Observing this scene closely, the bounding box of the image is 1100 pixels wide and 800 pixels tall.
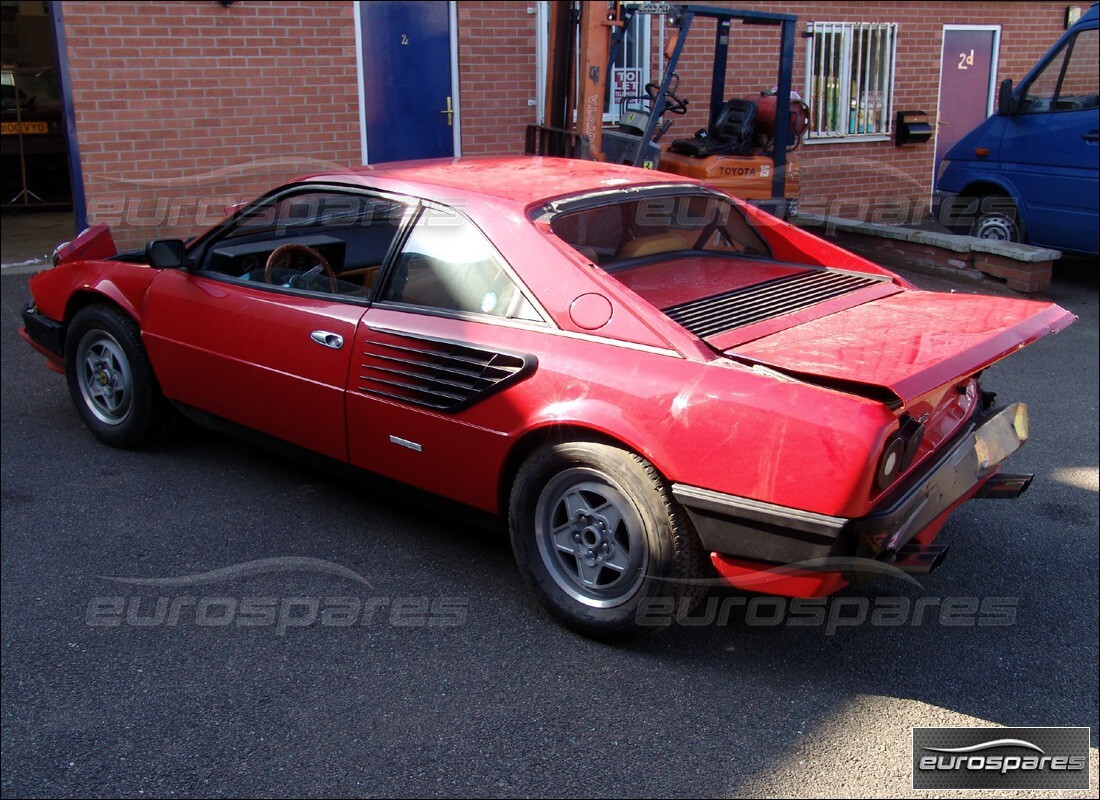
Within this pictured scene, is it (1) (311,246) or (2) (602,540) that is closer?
(2) (602,540)

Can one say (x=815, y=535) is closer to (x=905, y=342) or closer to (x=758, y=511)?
(x=758, y=511)

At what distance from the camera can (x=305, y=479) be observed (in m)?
4.80

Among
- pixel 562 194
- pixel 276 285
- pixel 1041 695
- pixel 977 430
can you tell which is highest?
pixel 562 194

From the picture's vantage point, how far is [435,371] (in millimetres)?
3682

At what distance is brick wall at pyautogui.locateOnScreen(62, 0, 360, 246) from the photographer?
8805 mm

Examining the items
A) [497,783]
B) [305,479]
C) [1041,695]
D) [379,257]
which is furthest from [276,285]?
[1041,695]

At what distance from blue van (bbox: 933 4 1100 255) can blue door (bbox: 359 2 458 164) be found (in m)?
5.04

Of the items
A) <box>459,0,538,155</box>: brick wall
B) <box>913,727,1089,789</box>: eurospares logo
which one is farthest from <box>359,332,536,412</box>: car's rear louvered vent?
<box>459,0,538,155</box>: brick wall

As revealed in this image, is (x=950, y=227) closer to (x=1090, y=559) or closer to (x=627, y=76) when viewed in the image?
(x=627, y=76)

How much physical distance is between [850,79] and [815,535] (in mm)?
11439

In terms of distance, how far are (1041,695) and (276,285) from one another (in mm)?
3216

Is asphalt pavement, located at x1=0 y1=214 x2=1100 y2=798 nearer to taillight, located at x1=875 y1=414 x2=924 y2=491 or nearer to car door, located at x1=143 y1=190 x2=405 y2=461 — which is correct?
car door, located at x1=143 y1=190 x2=405 y2=461

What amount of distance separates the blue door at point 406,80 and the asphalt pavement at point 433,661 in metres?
6.18

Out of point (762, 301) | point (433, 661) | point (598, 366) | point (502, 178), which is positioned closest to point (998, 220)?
point (762, 301)
